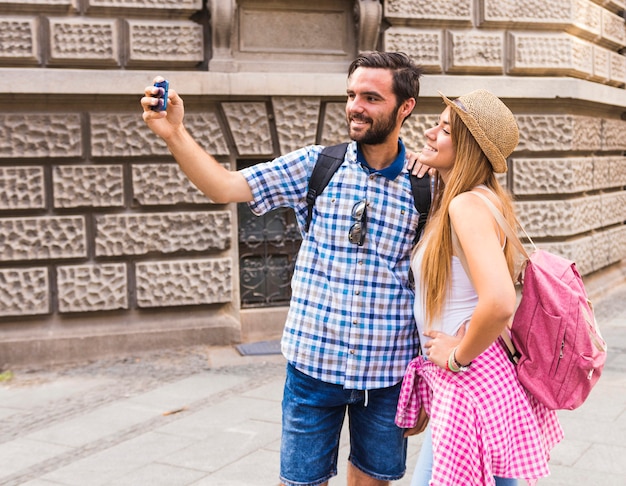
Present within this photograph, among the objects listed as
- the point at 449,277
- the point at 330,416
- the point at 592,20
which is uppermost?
the point at 592,20

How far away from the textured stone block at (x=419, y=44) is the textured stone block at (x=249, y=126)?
1291 millimetres

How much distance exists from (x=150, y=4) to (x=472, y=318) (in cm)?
512

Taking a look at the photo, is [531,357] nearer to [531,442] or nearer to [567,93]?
[531,442]

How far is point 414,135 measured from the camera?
7.40m

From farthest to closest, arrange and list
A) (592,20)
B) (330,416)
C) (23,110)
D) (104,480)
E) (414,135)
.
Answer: (592,20)
(414,135)
(23,110)
(104,480)
(330,416)

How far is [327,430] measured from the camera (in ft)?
8.66

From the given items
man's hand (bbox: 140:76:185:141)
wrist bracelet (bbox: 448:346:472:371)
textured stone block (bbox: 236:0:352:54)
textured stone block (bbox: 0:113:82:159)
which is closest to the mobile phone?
man's hand (bbox: 140:76:185:141)

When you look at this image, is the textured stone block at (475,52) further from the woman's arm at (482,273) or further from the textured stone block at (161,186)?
the woman's arm at (482,273)

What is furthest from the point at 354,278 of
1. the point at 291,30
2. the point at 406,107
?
the point at 291,30

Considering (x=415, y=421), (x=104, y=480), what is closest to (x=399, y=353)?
(x=415, y=421)

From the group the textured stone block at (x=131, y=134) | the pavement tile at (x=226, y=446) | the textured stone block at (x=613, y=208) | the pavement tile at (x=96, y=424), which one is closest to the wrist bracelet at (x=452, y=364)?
the pavement tile at (x=226, y=446)

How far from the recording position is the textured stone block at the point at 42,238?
6.39 m

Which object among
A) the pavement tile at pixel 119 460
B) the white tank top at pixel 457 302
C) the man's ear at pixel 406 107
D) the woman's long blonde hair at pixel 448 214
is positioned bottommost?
the pavement tile at pixel 119 460

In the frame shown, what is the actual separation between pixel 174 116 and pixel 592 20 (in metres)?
6.97
